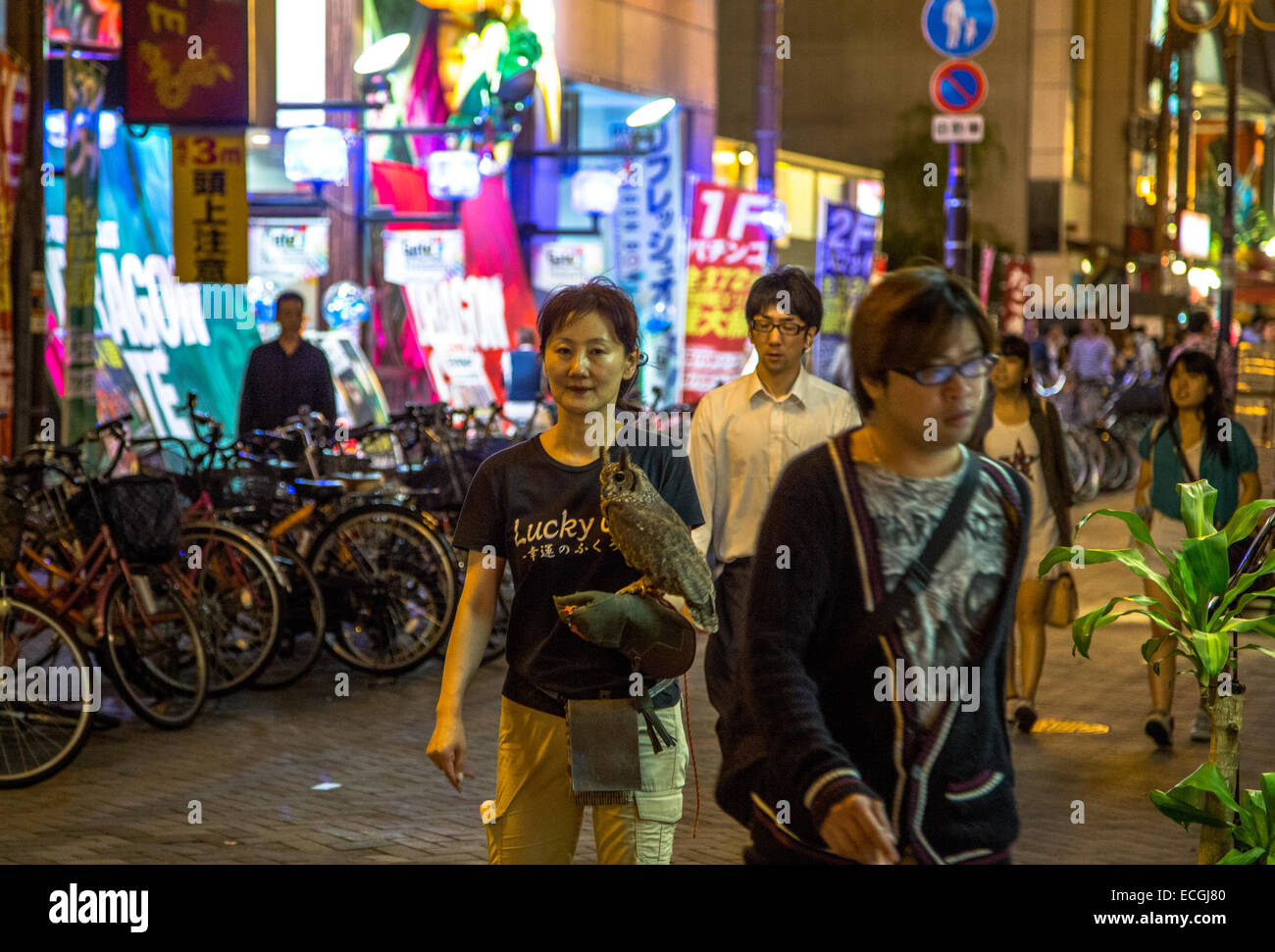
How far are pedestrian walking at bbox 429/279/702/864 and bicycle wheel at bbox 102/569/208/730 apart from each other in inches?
182

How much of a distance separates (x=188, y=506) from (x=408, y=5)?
37.7 feet

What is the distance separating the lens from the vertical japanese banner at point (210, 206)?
1283 centimetres

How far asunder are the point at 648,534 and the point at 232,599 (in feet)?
18.8

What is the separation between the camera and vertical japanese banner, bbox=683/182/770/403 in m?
16.0

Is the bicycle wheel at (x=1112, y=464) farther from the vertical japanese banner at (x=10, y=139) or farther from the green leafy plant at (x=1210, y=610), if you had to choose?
the green leafy plant at (x=1210, y=610)

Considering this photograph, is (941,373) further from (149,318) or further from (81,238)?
(149,318)

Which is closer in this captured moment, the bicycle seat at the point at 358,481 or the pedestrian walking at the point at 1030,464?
the pedestrian walking at the point at 1030,464

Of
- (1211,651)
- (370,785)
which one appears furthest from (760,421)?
(370,785)

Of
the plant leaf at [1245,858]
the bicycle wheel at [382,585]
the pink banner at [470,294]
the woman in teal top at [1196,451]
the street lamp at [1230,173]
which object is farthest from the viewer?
the street lamp at [1230,173]

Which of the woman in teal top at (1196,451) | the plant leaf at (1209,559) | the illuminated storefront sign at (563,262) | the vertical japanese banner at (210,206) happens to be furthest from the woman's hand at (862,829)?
the illuminated storefront sign at (563,262)

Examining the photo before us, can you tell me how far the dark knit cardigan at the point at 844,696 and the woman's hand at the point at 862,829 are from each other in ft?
0.17

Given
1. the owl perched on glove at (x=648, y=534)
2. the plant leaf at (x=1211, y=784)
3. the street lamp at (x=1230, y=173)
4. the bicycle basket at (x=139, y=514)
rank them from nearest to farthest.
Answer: the owl perched on glove at (x=648, y=534)
the plant leaf at (x=1211, y=784)
the bicycle basket at (x=139, y=514)
the street lamp at (x=1230, y=173)

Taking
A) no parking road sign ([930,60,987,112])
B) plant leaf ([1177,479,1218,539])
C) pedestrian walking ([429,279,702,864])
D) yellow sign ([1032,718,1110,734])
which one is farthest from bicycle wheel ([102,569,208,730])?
no parking road sign ([930,60,987,112])
